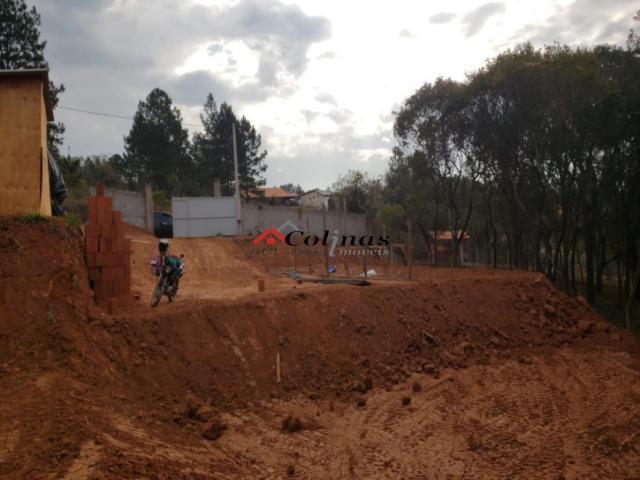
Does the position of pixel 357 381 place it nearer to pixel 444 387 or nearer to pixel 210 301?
pixel 444 387

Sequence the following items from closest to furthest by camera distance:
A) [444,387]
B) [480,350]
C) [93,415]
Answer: [93,415]
[444,387]
[480,350]

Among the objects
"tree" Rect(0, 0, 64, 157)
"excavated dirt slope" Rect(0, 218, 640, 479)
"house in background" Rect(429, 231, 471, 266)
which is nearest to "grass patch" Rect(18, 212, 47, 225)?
"excavated dirt slope" Rect(0, 218, 640, 479)

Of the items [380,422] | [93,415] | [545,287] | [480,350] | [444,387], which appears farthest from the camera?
[545,287]

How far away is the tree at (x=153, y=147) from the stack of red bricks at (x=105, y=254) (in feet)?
106

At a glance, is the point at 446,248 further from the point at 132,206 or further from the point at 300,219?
the point at 132,206

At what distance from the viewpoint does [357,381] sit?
10.4 meters

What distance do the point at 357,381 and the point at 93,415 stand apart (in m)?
5.47

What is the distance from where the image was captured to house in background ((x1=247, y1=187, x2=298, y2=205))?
47.8 meters

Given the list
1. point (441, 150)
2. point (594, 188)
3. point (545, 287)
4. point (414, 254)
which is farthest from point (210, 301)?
point (414, 254)

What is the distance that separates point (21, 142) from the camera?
9.48m

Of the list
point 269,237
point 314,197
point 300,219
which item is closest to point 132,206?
point 269,237

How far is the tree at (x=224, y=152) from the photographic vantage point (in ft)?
146

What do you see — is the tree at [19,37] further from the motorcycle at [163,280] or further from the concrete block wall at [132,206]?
the motorcycle at [163,280]

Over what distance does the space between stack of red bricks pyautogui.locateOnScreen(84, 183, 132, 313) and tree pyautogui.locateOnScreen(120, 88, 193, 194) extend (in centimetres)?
3232
